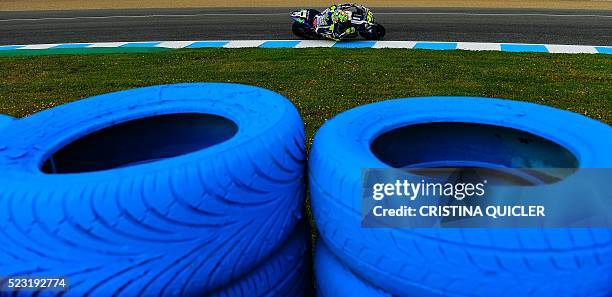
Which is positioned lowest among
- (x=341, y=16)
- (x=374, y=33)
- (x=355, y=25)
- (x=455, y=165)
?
(x=455, y=165)

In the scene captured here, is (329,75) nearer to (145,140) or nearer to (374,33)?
(374,33)

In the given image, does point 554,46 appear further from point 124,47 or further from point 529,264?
point 529,264

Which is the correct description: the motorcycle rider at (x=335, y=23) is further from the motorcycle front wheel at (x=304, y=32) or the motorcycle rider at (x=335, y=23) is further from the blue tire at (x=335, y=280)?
the blue tire at (x=335, y=280)

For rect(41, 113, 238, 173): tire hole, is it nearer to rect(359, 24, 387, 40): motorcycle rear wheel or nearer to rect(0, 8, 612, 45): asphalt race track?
rect(359, 24, 387, 40): motorcycle rear wheel

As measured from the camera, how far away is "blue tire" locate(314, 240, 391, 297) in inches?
61.0

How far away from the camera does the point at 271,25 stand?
43.3 ft

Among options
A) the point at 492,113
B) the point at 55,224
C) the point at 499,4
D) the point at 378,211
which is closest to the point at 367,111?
the point at 492,113

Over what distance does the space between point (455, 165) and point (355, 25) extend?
8450 mm

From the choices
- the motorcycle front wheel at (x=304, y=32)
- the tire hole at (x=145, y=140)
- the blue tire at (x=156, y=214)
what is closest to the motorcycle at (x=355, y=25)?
the motorcycle front wheel at (x=304, y=32)

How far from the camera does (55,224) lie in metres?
1.42

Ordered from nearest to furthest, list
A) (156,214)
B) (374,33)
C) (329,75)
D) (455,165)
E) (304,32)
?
1. (156,214)
2. (455,165)
3. (329,75)
4. (374,33)
5. (304,32)

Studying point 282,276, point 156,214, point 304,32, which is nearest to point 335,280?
point 282,276

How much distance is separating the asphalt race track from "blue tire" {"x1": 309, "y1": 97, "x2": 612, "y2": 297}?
907 centimetres

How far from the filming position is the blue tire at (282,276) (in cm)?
169
